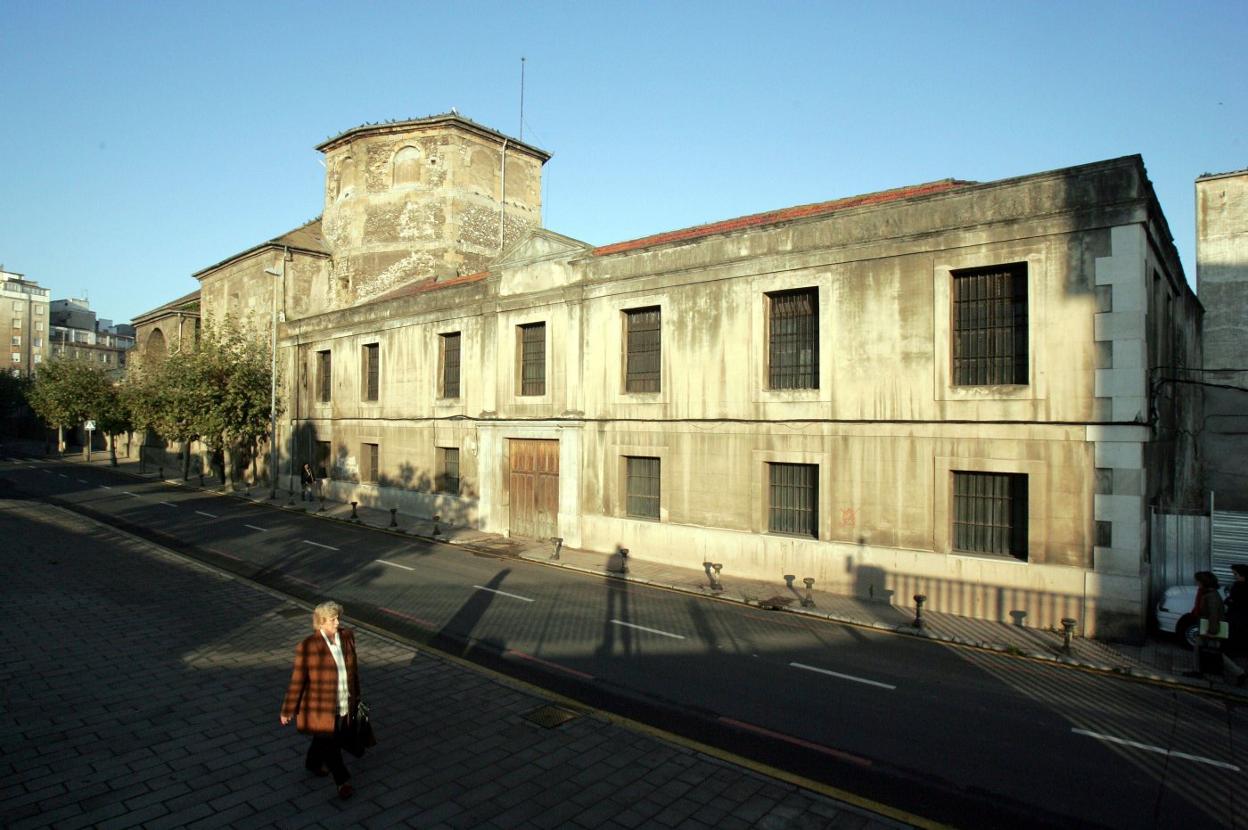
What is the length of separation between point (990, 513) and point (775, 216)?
984cm

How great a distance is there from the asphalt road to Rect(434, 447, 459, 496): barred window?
8422mm

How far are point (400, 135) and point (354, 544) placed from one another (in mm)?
23195

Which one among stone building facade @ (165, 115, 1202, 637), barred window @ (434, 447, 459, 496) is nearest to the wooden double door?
stone building facade @ (165, 115, 1202, 637)

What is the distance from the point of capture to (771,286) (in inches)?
660

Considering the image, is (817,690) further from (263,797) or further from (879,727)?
(263,797)

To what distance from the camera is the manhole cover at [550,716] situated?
8.08 m

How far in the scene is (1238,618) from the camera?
34.1 feet

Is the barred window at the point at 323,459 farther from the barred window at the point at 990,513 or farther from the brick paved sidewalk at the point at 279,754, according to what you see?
the barred window at the point at 990,513

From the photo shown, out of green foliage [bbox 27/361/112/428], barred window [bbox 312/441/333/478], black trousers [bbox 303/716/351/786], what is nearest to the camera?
black trousers [bbox 303/716/351/786]

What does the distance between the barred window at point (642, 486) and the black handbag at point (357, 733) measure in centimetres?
1293

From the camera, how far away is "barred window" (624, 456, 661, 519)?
1916cm

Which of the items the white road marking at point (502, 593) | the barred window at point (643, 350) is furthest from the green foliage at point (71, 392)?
the white road marking at point (502, 593)

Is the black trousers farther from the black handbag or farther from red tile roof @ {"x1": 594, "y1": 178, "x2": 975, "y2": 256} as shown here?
red tile roof @ {"x1": 594, "y1": 178, "x2": 975, "y2": 256}

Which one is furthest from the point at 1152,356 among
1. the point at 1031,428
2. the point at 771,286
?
the point at 771,286
